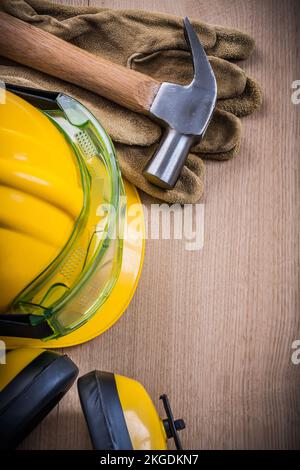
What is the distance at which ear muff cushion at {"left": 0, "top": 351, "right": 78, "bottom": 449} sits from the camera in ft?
1.88

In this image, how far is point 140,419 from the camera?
0.61 metres

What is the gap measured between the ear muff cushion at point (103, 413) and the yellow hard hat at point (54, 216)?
3.0 inches

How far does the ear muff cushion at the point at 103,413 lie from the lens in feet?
1.86

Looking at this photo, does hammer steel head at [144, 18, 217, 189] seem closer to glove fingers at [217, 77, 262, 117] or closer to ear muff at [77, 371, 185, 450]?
glove fingers at [217, 77, 262, 117]

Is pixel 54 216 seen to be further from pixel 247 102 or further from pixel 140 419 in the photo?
pixel 247 102

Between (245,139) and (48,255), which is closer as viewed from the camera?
(48,255)

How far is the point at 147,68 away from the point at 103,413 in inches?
20.0

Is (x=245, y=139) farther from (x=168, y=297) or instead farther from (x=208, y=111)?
(x=168, y=297)

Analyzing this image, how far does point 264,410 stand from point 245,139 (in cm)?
41

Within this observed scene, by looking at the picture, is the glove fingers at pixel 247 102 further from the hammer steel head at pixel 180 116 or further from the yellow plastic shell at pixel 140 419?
the yellow plastic shell at pixel 140 419

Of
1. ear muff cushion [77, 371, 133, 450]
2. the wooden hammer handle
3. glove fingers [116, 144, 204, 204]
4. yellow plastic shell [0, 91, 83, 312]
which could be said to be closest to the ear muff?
ear muff cushion [77, 371, 133, 450]

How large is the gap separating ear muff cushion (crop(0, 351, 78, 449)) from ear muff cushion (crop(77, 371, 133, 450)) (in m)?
0.03

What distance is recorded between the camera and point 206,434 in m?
0.71
